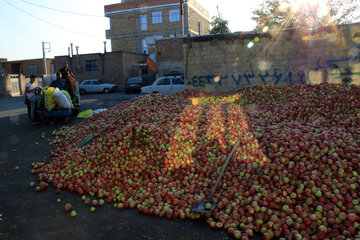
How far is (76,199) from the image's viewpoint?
4.32 meters

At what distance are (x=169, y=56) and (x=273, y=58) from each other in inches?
532

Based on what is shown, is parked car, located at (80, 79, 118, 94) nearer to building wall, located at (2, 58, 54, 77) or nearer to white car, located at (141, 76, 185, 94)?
white car, located at (141, 76, 185, 94)

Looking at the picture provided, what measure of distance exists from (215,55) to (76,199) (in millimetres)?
10305

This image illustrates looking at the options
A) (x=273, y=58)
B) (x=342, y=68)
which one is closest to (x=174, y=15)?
(x=273, y=58)

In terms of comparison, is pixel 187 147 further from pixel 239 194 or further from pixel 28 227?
pixel 28 227

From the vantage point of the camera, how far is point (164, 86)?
17.6 metres

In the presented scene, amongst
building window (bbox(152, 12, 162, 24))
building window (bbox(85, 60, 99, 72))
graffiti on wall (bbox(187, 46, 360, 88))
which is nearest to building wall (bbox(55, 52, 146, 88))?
building window (bbox(85, 60, 99, 72))

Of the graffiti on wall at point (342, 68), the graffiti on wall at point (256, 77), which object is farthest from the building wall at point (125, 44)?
the graffiti on wall at point (342, 68)

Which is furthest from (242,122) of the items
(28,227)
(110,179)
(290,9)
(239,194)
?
(290,9)

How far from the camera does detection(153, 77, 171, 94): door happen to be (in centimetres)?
1745

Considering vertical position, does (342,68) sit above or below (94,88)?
above

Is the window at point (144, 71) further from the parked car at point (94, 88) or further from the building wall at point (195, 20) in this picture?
the building wall at point (195, 20)

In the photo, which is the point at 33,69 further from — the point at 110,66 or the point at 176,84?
the point at 176,84

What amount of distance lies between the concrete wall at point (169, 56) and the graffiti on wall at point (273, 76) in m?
11.6
